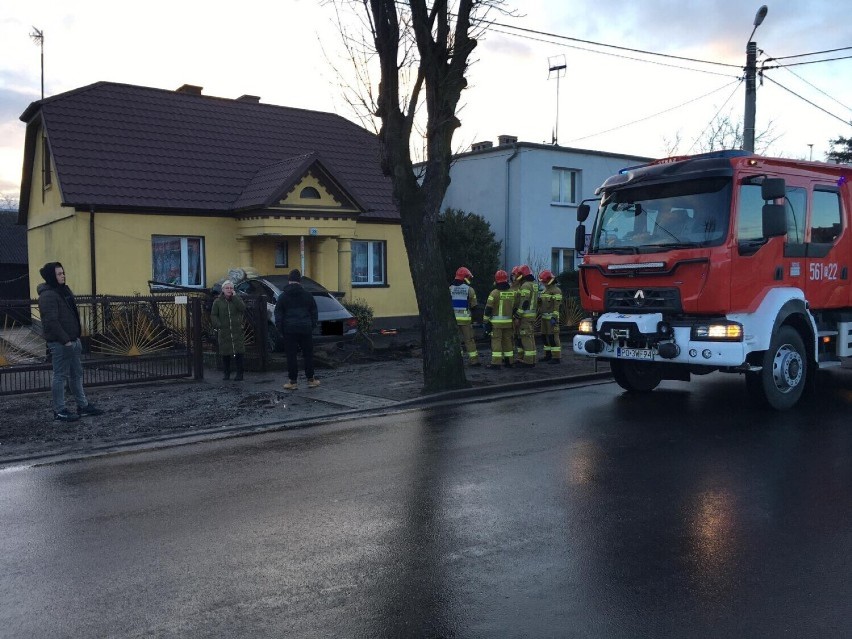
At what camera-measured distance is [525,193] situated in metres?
26.0

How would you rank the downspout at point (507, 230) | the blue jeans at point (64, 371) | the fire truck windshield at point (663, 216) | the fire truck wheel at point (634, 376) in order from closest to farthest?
the fire truck windshield at point (663, 216) → the blue jeans at point (64, 371) → the fire truck wheel at point (634, 376) → the downspout at point (507, 230)

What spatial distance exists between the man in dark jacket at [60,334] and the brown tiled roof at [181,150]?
8.24 m

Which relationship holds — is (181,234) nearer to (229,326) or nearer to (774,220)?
(229,326)

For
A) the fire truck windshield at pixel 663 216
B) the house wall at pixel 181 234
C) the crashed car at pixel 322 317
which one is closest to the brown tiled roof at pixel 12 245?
the house wall at pixel 181 234

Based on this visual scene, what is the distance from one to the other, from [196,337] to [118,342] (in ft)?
3.77

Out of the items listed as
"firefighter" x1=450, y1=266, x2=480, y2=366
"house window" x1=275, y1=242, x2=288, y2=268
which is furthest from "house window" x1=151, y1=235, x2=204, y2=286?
"firefighter" x1=450, y1=266, x2=480, y2=366

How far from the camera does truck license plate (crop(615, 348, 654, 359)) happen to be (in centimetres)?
947

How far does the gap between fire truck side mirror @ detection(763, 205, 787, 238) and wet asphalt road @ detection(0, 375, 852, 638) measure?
2.17 meters

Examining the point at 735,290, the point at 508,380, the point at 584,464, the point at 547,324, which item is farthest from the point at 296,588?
the point at 547,324

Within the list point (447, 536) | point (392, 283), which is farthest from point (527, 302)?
point (392, 283)

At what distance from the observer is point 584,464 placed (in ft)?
23.9

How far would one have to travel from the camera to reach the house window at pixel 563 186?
27.1 metres

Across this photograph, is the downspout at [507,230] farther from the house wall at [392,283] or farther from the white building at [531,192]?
the house wall at [392,283]

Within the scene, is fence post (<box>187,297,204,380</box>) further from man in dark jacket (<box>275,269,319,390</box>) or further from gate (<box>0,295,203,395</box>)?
man in dark jacket (<box>275,269,319,390</box>)
